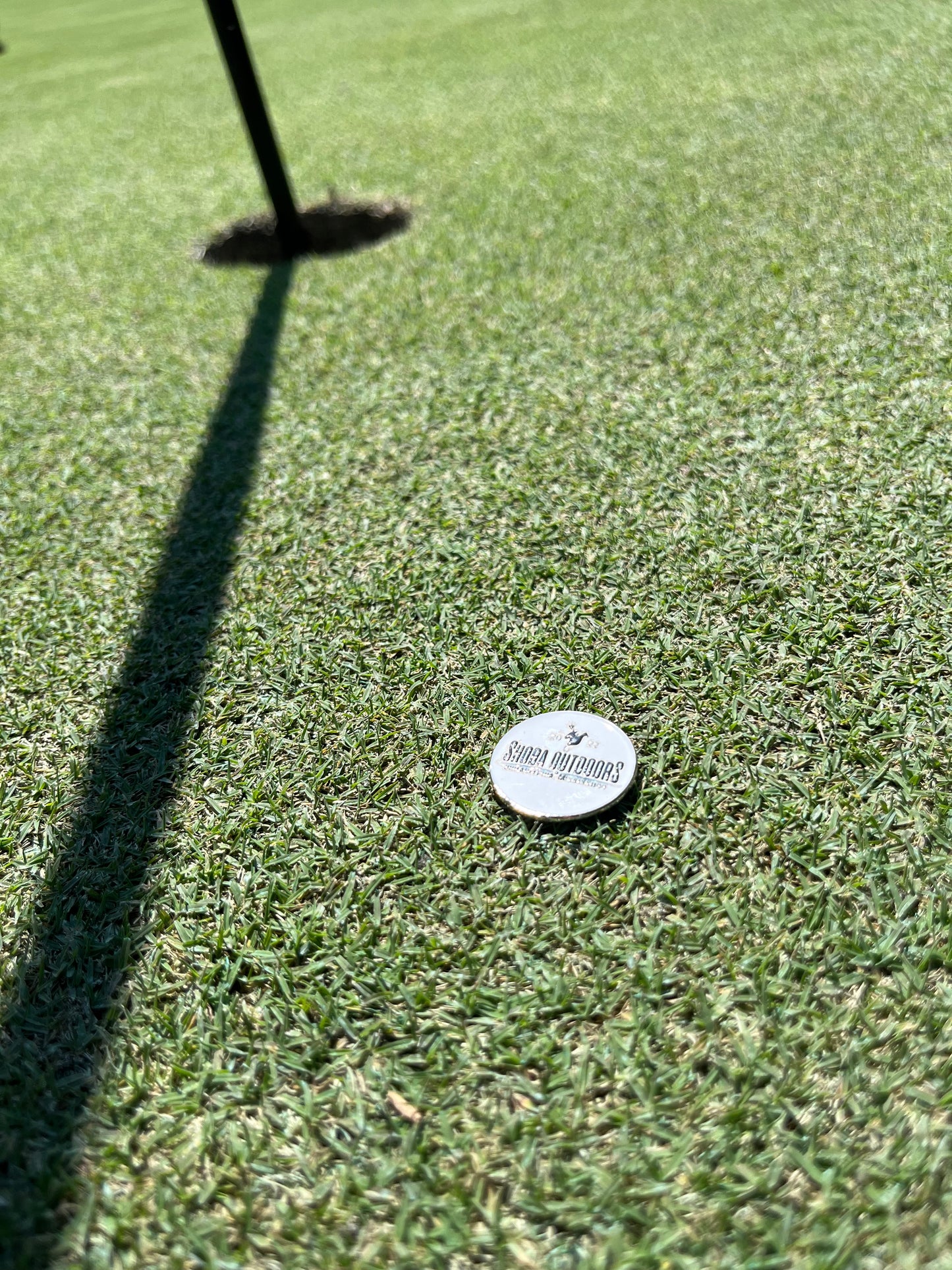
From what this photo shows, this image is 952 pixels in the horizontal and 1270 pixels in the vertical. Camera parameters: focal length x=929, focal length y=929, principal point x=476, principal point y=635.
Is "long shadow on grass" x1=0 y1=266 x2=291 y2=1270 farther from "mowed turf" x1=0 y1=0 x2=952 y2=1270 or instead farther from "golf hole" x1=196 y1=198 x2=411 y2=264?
"golf hole" x1=196 y1=198 x2=411 y2=264

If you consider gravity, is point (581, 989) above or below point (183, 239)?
below

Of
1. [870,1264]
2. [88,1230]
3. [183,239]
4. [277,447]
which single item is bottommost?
[870,1264]

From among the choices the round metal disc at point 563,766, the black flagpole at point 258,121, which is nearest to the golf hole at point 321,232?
the black flagpole at point 258,121

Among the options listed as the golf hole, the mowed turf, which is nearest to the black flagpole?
the golf hole

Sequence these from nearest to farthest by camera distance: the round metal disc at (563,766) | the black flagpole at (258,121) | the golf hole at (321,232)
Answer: the round metal disc at (563,766) → the black flagpole at (258,121) → the golf hole at (321,232)

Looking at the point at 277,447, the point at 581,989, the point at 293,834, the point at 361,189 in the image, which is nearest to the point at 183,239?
the point at 361,189

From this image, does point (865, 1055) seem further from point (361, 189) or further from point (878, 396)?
point (361, 189)

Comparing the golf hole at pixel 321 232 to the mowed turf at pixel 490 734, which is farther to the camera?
the golf hole at pixel 321 232

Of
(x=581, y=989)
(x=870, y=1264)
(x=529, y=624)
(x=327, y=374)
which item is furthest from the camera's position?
(x=327, y=374)

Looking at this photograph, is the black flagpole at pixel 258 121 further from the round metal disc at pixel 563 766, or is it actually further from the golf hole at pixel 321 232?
the round metal disc at pixel 563 766
